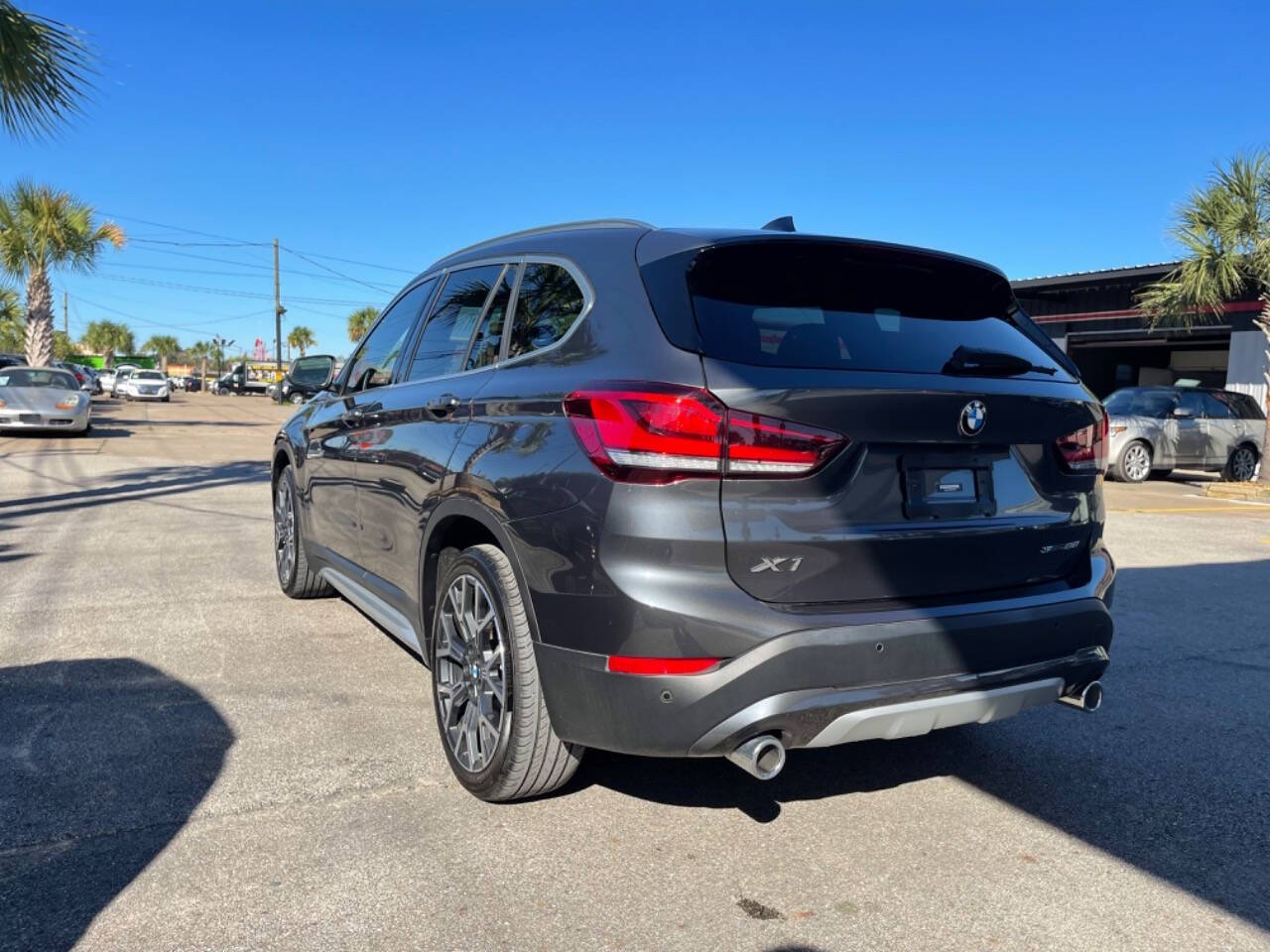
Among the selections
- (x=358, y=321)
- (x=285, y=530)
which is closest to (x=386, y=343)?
(x=285, y=530)

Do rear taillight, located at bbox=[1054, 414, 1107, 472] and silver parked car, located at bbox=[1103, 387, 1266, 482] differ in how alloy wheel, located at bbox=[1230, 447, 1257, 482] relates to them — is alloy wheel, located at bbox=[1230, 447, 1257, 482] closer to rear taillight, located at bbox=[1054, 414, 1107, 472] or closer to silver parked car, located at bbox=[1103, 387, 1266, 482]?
silver parked car, located at bbox=[1103, 387, 1266, 482]

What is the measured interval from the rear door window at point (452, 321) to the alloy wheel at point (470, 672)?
978 millimetres

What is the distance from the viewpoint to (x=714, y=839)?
3064 mm

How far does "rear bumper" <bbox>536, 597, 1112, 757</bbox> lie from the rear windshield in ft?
2.55

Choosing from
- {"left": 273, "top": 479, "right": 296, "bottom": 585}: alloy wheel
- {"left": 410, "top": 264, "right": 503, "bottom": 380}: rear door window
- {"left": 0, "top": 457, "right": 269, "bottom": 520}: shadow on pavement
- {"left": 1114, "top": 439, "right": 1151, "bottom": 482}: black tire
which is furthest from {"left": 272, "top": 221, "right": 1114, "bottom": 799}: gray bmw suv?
{"left": 1114, "top": 439, "right": 1151, "bottom": 482}: black tire

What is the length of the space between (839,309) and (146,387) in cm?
4773

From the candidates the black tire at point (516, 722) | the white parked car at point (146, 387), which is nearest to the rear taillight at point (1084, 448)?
the black tire at point (516, 722)

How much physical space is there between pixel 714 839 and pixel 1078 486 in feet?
5.41

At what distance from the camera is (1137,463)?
54.0 feet

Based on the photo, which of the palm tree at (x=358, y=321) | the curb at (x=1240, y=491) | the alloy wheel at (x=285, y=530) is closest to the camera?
the alloy wheel at (x=285, y=530)

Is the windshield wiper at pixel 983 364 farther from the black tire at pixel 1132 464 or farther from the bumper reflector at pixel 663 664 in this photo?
the black tire at pixel 1132 464

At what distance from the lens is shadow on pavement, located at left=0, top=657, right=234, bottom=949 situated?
8.62 ft

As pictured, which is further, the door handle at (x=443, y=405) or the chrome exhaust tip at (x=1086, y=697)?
the door handle at (x=443, y=405)

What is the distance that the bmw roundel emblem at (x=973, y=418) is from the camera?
2.88 m
